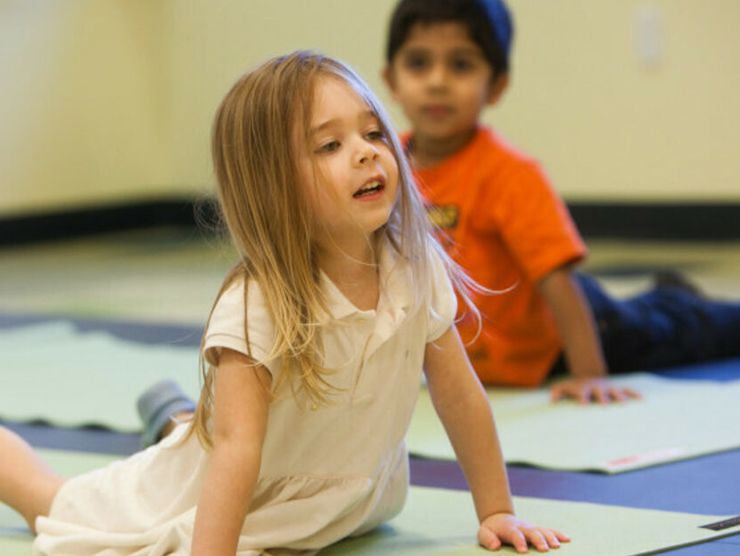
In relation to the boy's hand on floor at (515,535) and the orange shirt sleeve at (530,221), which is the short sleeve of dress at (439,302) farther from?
the orange shirt sleeve at (530,221)

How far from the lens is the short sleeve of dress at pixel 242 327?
1.24m

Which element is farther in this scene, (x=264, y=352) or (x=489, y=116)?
(x=489, y=116)

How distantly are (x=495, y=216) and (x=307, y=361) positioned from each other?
3.13ft

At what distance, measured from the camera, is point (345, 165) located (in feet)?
4.16

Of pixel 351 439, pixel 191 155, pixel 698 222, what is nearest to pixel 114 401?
pixel 351 439

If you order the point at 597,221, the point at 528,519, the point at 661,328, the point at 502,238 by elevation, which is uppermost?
the point at 502,238

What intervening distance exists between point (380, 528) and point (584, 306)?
773 millimetres

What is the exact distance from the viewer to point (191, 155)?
186 inches

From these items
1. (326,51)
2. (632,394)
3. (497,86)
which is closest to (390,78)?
(497,86)

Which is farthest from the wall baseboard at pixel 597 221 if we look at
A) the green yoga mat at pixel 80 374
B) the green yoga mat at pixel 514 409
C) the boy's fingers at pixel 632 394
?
the boy's fingers at pixel 632 394

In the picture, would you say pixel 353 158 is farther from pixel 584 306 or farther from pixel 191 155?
pixel 191 155

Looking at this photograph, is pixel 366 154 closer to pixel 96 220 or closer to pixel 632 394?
pixel 632 394

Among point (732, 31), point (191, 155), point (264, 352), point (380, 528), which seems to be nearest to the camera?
point (264, 352)

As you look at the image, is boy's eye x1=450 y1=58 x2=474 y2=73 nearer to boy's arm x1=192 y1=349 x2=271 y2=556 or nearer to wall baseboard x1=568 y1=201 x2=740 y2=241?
boy's arm x1=192 y1=349 x2=271 y2=556
